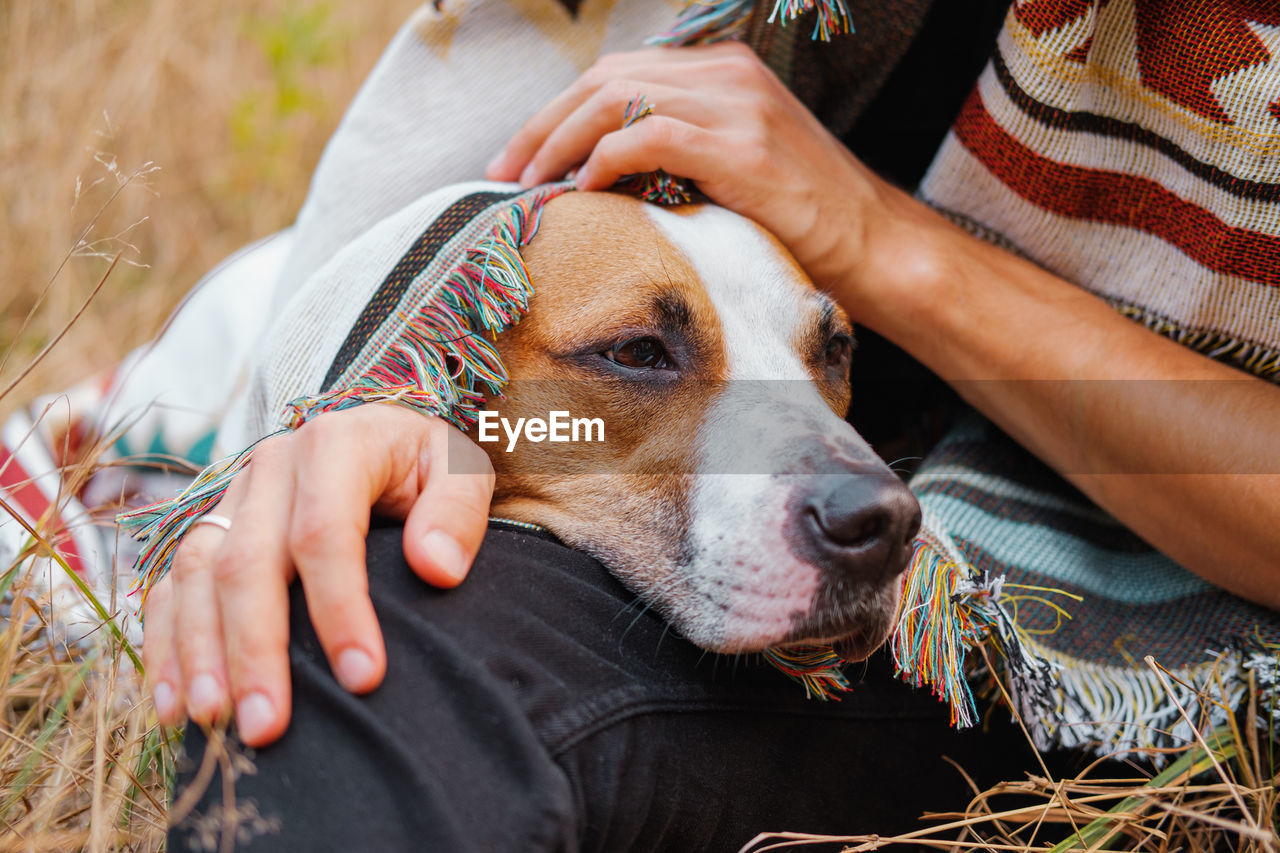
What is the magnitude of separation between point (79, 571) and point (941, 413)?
2007 millimetres

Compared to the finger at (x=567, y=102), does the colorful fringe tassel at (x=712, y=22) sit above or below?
above

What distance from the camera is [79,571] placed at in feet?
6.66

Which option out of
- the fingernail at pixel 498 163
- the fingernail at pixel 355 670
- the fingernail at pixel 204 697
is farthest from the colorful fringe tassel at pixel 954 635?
the fingernail at pixel 498 163

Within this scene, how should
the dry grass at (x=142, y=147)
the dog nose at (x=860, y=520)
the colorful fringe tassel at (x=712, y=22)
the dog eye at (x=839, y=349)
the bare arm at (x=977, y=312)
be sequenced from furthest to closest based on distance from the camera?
the dry grass at (x=142, y=147) → the colorful fringe tassel at (x=712, y=22) → the dog eye at (x=839, y=349) → the bare arm at (x=977, y=312) → the dog nose at (x=860, y=520)

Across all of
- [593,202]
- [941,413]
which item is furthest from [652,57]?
[941,413]

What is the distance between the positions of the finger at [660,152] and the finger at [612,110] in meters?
0.05

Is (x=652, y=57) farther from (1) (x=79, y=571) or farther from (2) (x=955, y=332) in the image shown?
(1) (x=79, y=571)

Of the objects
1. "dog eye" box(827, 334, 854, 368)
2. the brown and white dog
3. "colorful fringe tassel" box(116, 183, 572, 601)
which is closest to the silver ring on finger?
"colorful fringe tassel" box(116, 183, 572, 601)

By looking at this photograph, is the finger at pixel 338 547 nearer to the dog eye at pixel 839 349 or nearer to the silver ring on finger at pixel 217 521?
the silver ring on finger at pixel 217 521

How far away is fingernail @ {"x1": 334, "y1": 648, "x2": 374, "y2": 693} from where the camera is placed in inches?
38.5

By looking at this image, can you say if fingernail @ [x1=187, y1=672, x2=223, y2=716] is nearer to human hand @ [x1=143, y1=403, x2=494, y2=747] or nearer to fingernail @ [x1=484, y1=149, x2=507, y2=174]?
human hand @ [x1=143, y1=403, x2=494, y2=747]

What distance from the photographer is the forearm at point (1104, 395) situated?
159 centimetres

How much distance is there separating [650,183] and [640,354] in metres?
0.35

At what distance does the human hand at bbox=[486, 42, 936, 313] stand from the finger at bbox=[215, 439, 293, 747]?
92 cm
